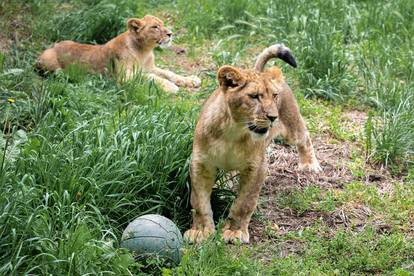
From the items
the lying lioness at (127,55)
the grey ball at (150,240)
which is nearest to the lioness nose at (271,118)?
the grey ball at (150,240)

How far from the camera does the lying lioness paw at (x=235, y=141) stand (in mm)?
6355

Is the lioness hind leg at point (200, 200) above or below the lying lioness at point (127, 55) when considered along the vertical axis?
above

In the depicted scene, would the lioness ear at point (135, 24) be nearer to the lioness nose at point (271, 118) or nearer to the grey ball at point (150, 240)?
the lioness nose at point (271, 118)

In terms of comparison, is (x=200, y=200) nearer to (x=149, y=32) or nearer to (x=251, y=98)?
(x=251, y=98)

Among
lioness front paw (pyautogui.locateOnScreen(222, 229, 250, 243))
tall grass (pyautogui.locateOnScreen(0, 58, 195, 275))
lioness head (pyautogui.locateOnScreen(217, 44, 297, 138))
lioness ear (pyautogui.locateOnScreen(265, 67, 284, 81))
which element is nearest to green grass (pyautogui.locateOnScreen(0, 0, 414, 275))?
tall grass (pyautogui.locateOnScreen(0, 58, 195, 275))

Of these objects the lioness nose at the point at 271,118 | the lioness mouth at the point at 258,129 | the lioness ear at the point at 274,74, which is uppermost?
the lioness ear at the point at 274,74

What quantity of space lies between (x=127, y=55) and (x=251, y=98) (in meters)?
4.36

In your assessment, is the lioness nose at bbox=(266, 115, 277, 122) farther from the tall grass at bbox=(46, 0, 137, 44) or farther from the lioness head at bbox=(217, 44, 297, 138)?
the tall grass at bbox=(46, 0, 137, 44)

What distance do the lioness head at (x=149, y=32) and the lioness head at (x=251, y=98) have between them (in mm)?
4221

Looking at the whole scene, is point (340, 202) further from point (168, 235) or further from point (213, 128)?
point (168, 235)

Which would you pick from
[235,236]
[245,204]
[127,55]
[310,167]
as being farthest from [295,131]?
[127,55]

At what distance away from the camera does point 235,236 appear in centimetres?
666

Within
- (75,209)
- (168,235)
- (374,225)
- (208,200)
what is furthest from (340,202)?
(75,209)

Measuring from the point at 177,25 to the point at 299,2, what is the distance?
5.98ft
